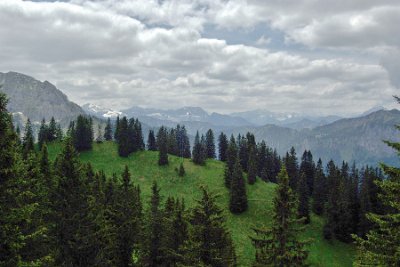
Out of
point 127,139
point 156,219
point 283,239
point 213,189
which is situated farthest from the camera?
point 127,139

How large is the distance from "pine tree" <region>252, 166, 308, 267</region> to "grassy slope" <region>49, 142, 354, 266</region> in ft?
144

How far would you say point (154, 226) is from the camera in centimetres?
4228

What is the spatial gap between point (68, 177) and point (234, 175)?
73.3 m

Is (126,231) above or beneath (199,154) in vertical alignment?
beneath

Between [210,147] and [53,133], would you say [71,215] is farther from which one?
[210,147]

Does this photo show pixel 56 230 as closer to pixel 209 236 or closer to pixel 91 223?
pixel 91 223

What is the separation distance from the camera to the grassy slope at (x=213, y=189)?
82.0 meters

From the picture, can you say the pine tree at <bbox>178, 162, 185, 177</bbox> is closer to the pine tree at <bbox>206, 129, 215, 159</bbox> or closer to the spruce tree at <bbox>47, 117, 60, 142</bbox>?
the pine tree at <bbox>206, 129, 215, 159</bbox>

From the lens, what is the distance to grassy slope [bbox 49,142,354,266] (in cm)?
8200

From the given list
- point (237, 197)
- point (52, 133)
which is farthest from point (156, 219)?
point (52, 133)

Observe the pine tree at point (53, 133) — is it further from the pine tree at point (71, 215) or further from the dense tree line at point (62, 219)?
the pine tree at point (71, 215)

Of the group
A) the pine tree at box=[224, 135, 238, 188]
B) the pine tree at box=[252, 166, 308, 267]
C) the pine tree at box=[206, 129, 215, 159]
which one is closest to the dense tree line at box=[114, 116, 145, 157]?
the pine tree at box=[206, 129, 215, 159]

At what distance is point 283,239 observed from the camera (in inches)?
956

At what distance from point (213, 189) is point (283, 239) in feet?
286
